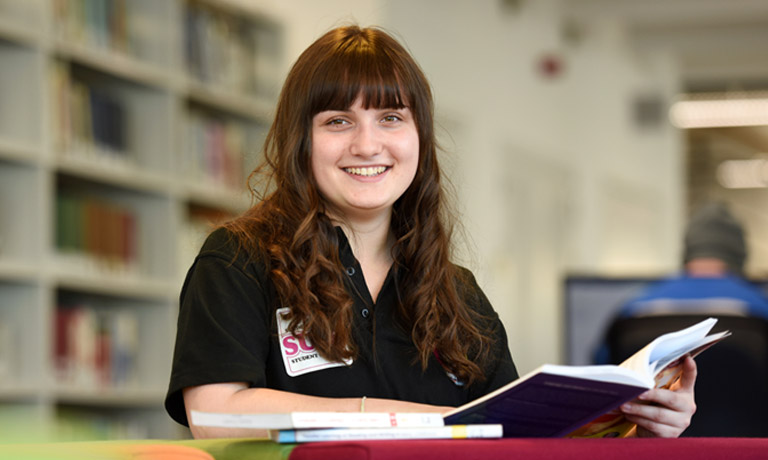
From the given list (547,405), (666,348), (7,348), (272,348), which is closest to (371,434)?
(547,405)

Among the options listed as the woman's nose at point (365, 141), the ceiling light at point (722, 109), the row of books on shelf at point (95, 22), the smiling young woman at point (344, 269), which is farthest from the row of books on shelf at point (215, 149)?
the ceiling light at point (722, 109)

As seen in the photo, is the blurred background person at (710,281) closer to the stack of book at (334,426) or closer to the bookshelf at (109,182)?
the bookshelf at (109,182)

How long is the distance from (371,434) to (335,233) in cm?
58

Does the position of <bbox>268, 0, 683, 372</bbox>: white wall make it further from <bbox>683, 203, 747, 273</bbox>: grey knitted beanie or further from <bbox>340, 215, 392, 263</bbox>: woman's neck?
<bbox>340, 215, 392, 263</bbox>: woman's neck

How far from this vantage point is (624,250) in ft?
32.0

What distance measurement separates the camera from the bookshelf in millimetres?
3234

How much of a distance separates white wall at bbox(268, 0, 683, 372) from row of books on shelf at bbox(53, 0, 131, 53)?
40.7 inches

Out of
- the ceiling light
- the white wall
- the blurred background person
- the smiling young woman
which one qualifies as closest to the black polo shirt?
the smiling young woman

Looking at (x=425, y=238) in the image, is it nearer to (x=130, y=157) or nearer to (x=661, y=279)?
(x=661, y=279)

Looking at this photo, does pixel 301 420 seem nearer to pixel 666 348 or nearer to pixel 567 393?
pixel 567 393

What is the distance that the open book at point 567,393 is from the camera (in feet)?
3.21

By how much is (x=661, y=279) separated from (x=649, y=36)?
260 inches

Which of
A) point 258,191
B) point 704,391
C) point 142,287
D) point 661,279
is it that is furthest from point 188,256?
point 258,191

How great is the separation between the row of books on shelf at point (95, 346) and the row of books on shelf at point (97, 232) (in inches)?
7.0
